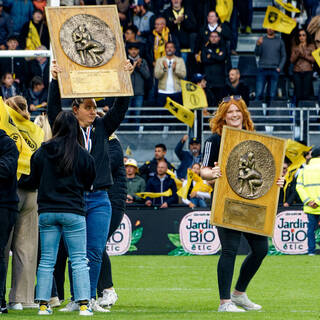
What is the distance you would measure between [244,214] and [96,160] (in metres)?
1.39

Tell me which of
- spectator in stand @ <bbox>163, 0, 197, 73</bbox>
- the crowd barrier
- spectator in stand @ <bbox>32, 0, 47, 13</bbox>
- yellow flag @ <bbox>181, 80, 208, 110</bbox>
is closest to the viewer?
the crowd barrier

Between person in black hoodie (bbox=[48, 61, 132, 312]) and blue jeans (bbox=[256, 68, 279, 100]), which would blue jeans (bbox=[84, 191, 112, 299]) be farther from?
blue jeans (bbox=[256, 68, 279, 100])

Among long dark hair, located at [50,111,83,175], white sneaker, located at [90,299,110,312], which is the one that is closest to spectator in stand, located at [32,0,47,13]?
white sneaker, located at [90,299,110,312]

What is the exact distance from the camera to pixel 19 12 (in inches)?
902

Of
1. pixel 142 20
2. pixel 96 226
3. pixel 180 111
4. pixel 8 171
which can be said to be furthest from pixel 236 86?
pixel 8 171

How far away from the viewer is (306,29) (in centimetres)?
2216

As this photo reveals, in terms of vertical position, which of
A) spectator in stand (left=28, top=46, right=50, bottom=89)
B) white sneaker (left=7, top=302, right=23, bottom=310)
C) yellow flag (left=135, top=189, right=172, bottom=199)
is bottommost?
yellow flag (left=135, top=189, right=172, bottom=199)

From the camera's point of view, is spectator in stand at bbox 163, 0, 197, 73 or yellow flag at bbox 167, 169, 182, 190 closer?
yellow flag at bbox 167, 169, 182, 190

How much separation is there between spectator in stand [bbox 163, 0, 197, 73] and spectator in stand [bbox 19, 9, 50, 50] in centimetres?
273

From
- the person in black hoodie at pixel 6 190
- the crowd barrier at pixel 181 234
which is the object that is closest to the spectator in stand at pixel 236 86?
the crowd barrier at pixel 181 234

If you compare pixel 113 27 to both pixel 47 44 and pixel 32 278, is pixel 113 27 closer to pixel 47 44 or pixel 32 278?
pixel 32 278

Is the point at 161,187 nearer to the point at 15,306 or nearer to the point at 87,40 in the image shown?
the point at 15,306

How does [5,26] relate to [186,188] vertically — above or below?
above

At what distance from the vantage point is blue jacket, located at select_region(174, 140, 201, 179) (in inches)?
749
